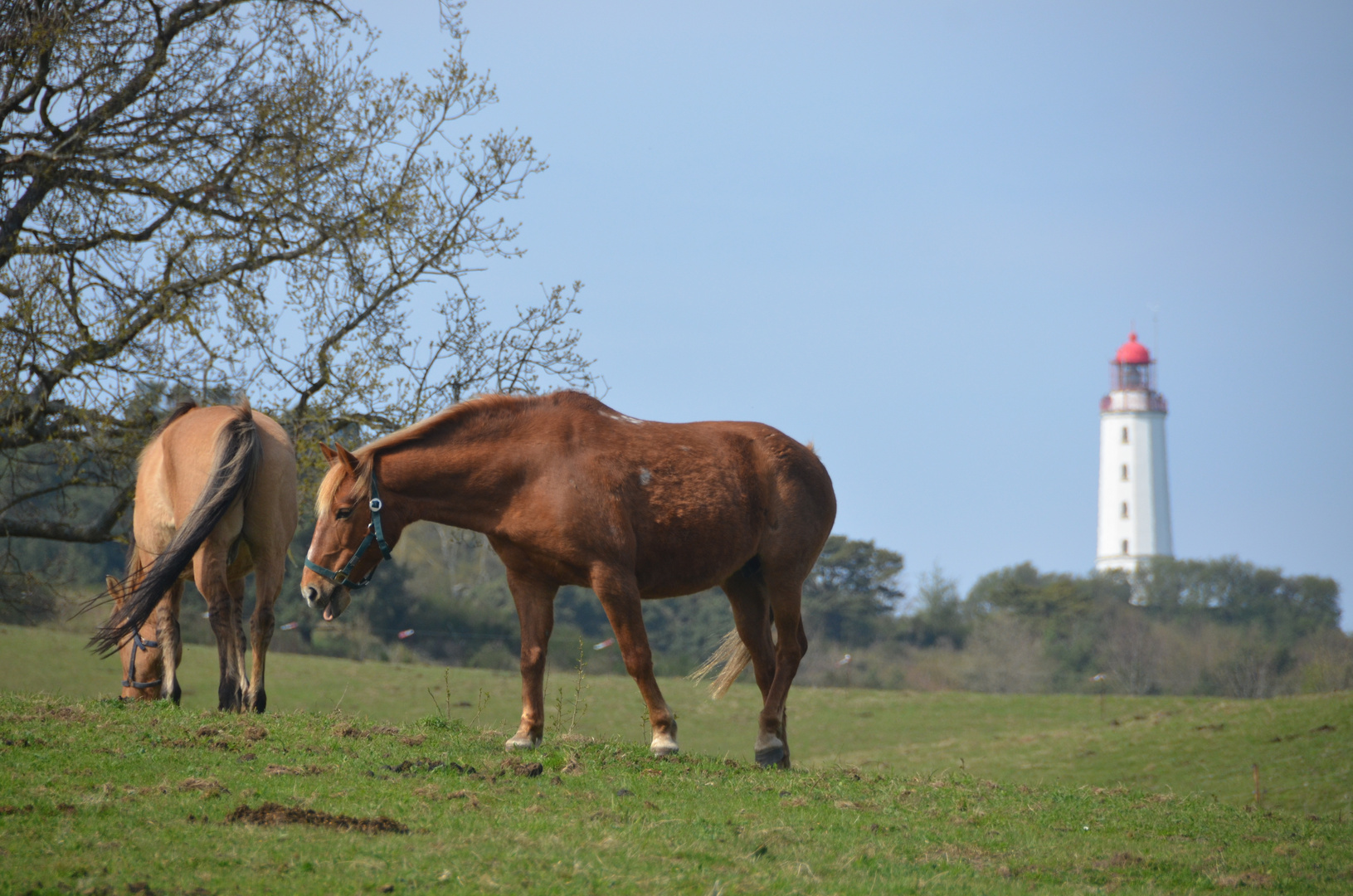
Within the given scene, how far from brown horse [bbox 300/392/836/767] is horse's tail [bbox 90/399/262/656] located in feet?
2.98

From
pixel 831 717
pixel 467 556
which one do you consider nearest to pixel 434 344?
pixel 831 717

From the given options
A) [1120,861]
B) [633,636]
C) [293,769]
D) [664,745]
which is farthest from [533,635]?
[1120,861]

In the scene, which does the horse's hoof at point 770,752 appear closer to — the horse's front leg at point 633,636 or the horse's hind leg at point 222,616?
the horse's front leg at point 633,636

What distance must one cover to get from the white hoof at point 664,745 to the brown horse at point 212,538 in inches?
120

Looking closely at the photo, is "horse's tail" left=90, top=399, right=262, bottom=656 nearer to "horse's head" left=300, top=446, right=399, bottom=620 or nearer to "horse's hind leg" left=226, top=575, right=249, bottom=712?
"horse's hind leg" left=226, top=575, right=249, bottom=712

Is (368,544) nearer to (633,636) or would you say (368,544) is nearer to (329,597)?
(329,597)

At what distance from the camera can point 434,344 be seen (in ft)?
50.1

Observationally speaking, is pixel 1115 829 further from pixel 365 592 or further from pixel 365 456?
pixel 365 592

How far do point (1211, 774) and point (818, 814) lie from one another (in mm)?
20701

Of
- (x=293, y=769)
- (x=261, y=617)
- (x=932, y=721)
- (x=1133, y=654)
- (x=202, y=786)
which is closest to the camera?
(x=202, y=786)

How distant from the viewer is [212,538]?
8.34m

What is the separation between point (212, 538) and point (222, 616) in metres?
0.56

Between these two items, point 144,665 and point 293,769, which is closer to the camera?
point 293,769

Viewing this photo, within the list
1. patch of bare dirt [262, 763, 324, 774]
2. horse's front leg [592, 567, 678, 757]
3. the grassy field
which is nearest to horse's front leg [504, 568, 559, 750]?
horse's front leg [592, 567, 678, 757]
